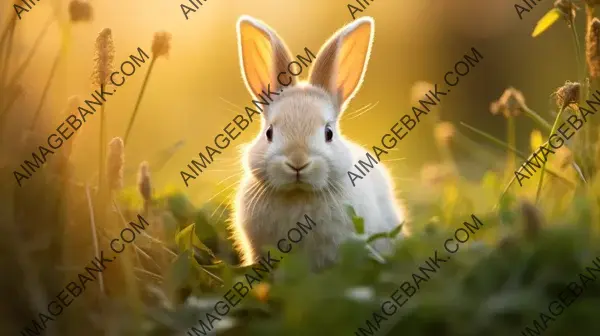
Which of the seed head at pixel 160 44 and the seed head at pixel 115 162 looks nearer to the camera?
the seed head at pixel 115 162

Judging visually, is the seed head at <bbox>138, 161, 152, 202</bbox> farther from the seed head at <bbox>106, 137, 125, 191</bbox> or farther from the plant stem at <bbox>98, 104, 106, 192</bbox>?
the seed head at <bbox>106, 137, 125, 191</bbox>

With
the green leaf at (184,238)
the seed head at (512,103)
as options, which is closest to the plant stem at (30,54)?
the green leaf at (184,238)

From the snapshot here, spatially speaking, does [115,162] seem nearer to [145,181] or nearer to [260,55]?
[145,181]

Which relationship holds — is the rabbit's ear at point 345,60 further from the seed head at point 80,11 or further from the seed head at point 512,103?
the seed head at point 80,11

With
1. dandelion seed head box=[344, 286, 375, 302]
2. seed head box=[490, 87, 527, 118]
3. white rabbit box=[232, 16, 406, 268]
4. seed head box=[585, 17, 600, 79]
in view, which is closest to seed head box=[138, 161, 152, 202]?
white rabbit box=[232, 16, 406, 268]

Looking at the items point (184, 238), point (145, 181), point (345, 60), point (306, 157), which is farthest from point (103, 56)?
point (345, 60)

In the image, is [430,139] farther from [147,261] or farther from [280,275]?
[280,275]
